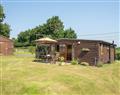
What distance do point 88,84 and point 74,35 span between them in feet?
236

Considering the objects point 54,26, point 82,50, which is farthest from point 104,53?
point 54,26

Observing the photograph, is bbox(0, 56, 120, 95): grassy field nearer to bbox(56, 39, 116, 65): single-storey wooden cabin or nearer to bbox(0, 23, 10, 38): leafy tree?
bbox(56, 39, 116, 65): single-storey wooden cabin

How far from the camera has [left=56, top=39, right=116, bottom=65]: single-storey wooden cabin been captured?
27.7 meters

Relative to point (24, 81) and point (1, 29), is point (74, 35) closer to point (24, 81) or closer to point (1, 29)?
point (1, 29)

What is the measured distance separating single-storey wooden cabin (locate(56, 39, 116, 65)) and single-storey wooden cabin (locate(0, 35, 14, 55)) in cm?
1252

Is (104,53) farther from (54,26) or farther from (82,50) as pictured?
(54,26)

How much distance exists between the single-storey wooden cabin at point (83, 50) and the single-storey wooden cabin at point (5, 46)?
12519mm

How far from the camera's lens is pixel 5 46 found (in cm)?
4028

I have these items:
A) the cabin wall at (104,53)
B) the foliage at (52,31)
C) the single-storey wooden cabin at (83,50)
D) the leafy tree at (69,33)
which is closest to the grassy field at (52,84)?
the single-storey wooden cabin at (83,50)

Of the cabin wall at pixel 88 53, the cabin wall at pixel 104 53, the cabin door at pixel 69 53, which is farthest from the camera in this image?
the cabin door at pixel 69 53

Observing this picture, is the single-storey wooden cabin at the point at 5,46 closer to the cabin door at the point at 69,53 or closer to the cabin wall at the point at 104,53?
the cabin door at the point at 69,53

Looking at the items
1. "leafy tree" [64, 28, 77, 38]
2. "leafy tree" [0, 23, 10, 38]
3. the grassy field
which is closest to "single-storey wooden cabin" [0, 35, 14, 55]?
the grassy field

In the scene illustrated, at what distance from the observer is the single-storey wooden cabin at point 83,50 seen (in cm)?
2769

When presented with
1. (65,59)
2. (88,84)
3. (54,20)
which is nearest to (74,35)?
(54,20)
